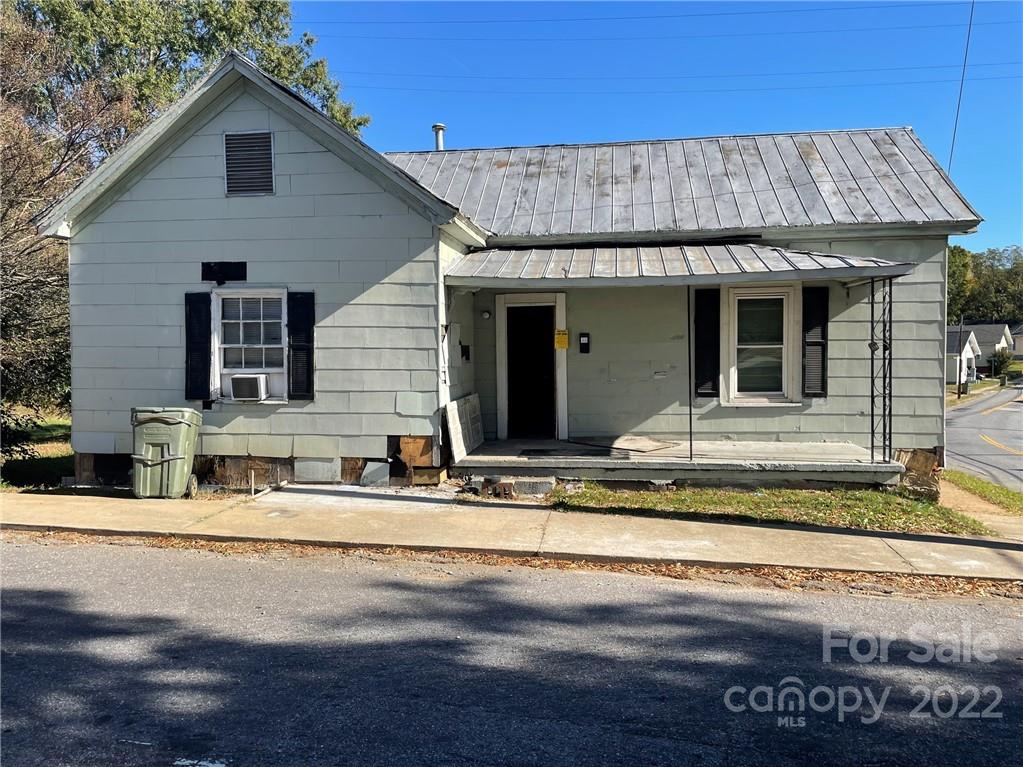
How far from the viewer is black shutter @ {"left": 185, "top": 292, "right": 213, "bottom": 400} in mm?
9289

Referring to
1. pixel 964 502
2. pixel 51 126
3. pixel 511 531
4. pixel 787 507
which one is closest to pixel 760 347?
pixel 787 507

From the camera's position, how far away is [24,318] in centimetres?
1284

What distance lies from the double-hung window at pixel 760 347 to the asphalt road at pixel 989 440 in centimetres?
805

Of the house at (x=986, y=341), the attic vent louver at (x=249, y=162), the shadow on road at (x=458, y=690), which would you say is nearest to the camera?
the shadow on road at (x=458, y=690)

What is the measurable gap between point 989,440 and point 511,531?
25.0 meters

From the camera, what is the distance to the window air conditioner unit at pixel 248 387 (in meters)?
9.14

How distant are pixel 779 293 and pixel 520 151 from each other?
17.4 ft

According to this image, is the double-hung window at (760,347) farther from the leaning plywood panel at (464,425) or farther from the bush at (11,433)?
the bush at (11,433)

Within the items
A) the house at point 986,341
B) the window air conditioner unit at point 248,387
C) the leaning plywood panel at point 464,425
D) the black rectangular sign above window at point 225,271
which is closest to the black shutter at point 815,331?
the leaning plywood panel at point 464,425

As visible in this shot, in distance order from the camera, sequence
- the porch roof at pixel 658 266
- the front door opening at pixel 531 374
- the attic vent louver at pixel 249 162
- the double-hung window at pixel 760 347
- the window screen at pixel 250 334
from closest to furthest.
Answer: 1. the porch roof at pixel 658 266
2. the attic vent louver at pixel 249 162
3. the window screen at pixel 250 334
4. the double-hung window at pixel 760 347
5. the front door opening at pixel 531 374

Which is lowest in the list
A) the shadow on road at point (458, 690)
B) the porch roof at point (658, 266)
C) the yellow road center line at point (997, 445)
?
the yellow road center line at point (997, 445)

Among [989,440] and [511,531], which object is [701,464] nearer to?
[511,531]

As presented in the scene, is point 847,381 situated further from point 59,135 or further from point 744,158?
point 59,135

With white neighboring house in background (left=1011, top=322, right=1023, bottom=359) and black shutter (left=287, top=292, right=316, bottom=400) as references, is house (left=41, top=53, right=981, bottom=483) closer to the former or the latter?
black shutter (left=287, top=292, right=316, bottom=400)
